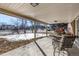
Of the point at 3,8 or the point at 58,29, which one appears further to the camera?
the point at 58,29

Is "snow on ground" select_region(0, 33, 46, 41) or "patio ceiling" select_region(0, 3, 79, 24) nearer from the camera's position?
"patio ceiling" select_region(0, 3, 79, 24)

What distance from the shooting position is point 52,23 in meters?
2.59

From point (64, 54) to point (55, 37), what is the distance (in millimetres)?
332

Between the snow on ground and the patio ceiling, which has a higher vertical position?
the patio ceiling

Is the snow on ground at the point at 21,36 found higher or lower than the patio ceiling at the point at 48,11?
lower

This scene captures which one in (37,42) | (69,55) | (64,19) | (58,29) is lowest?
(69,55)

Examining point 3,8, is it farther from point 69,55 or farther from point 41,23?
point 69,55

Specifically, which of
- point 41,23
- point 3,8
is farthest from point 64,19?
point 3,8

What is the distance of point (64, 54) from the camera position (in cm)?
249

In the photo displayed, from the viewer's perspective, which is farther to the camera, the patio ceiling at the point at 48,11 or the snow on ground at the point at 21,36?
the snow on ground at the point at 21,36

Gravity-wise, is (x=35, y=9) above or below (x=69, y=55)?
above

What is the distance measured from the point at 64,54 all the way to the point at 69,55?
0.29ft

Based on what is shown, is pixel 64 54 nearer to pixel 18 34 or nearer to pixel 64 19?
pixel 64 19

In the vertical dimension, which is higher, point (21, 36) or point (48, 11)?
point (48, 11)
